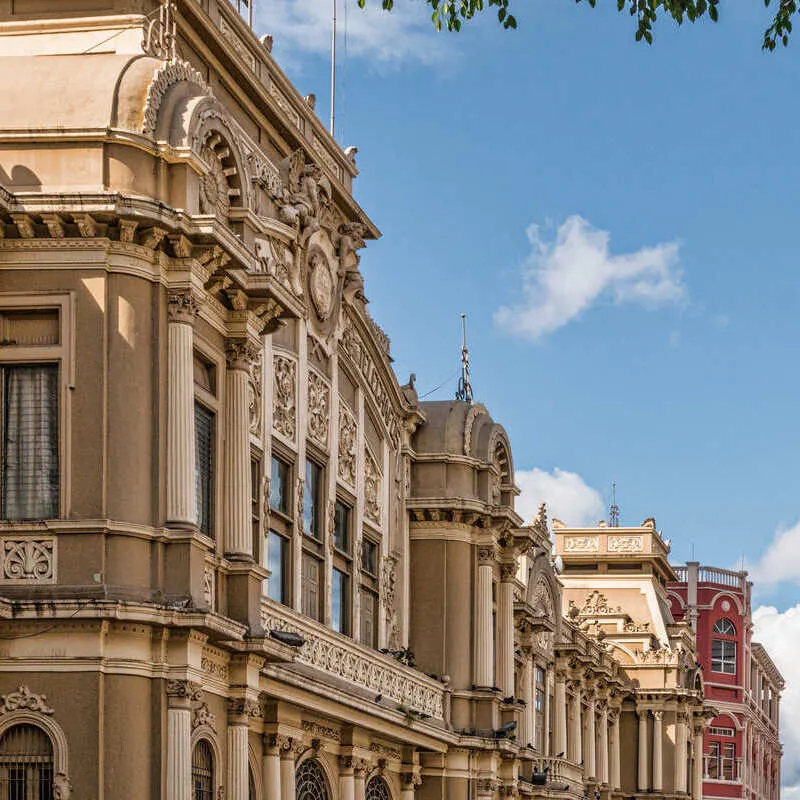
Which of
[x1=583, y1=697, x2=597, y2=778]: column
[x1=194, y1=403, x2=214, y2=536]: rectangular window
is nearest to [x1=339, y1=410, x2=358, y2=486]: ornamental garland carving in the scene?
[x1=194, y1=403, x2=214, y2=536]: rectangular window

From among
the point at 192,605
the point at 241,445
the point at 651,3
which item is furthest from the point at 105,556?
the point at 651,3

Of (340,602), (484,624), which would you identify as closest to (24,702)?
(340,602)

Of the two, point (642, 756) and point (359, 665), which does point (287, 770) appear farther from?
point (642, 756)

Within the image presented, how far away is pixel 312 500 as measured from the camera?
36812 mm

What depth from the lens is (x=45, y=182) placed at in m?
26.6

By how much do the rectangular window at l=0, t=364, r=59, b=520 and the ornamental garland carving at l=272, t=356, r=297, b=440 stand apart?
312 inches

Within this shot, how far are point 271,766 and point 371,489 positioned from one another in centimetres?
938

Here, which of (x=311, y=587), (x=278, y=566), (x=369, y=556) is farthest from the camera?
(x=369, y=556)

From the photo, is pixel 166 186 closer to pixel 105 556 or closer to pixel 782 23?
pixel 105 556

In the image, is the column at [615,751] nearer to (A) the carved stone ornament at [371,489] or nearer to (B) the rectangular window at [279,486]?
(A) the carved stone ornament at [371,489]

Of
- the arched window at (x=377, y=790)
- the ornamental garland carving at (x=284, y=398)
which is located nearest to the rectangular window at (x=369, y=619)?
the arched window at (x=377, y=790)

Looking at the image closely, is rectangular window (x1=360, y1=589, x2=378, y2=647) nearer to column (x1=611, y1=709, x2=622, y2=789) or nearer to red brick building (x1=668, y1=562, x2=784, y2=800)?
column (x1=611, y1=709, x2=622, y2=789)

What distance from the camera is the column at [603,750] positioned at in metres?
66.8

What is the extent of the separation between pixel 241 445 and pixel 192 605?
3609mm
